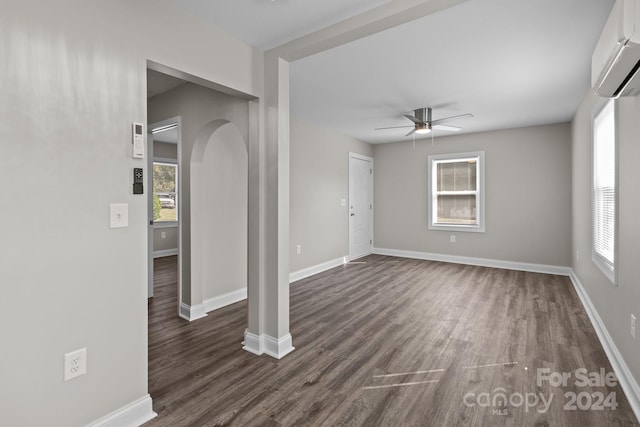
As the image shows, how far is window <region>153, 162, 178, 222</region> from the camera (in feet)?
23.5

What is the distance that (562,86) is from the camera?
11.5 ft

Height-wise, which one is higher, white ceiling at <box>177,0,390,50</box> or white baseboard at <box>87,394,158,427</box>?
white ceiling at <box>177,0,390,50</box>

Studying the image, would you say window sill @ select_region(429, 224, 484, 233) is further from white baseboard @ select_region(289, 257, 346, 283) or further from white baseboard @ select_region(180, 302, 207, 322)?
white baseboard @ select_region(180, 302, 207, 322)

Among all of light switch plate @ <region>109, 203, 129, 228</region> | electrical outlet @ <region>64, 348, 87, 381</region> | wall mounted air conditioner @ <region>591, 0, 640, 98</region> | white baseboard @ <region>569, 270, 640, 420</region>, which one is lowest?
white baseboard @ <region>569, 270, 640, 420</region>

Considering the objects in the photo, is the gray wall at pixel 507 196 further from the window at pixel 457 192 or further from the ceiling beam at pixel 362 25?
the ceiling beam at pixel 362 25

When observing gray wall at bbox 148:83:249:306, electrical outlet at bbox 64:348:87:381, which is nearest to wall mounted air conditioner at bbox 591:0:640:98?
gray wall at bbox 148:83:249:306

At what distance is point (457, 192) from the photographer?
6.11 metres

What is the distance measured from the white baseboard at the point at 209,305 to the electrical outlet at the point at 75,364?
1.69m

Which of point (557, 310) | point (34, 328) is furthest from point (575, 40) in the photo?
point (34, 328)

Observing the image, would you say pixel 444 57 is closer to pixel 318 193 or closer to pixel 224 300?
pixel 318 193

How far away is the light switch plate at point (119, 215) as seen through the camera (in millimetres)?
1729

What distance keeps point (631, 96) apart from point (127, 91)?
309 centimetres

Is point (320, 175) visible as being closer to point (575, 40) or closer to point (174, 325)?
point (174, 325)

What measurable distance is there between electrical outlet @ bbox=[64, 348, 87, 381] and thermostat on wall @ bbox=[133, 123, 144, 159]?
3.50 feet
